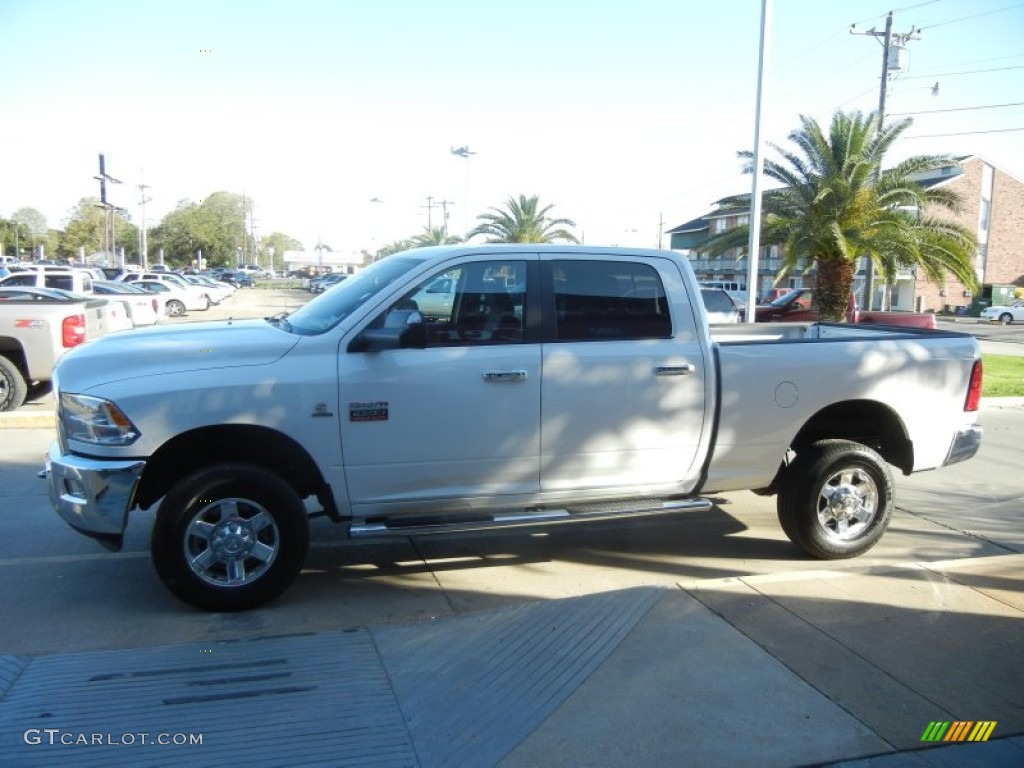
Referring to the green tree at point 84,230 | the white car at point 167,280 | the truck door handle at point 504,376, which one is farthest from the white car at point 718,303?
the green tree at point 84,230

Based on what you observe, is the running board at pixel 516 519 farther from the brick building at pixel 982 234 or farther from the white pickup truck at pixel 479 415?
the brick building at pixel 982 234

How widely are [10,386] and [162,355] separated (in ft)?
24.6

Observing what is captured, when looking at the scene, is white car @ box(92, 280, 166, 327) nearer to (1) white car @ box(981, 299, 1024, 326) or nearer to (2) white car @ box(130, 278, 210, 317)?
(2) white car @ box(130, 278, 210, 317)

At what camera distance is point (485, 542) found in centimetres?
629

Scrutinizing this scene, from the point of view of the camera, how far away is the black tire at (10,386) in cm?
1078

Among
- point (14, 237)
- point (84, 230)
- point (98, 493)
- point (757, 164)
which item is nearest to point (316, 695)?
point (98, 493)

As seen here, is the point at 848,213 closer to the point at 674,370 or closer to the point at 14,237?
the point at 674,370

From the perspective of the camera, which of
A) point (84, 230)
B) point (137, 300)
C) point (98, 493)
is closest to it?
point (98, 493)

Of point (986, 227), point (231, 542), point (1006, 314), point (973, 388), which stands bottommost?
point (231, 542)

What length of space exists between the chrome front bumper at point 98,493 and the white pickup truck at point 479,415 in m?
0.01

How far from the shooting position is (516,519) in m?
5.14

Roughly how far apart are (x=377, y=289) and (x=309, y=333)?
1.57ft

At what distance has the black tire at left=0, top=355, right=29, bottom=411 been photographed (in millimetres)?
10781

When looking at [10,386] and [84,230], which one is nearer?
[10,386]
